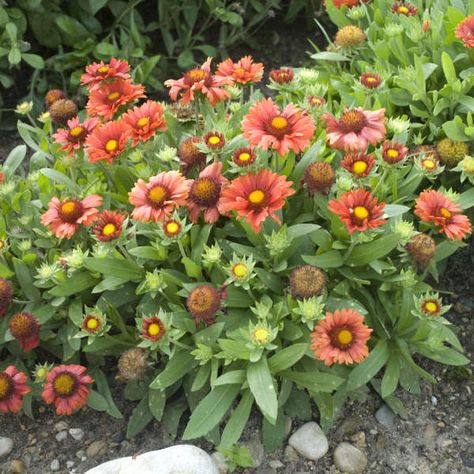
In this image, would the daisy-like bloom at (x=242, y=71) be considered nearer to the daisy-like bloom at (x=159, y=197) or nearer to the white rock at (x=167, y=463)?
the daisy-like bloom at (x=159, y=197)

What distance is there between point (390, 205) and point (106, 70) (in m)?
1.06

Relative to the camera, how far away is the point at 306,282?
2.00 m

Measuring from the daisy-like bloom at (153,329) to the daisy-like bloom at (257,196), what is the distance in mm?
380

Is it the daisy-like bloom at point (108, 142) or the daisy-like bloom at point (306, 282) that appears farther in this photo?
the daisy-like bloom at point (108, 142)

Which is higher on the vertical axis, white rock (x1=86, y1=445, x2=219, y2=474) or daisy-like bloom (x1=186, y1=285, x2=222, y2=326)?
daisy-like bloom (x1=186, y1=285, x2=222, y2=326)

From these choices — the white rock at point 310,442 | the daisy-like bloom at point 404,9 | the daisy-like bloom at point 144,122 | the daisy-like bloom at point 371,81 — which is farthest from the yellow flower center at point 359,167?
the daisy-like bloom at point 404,9

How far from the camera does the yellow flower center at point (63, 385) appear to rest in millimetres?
2162

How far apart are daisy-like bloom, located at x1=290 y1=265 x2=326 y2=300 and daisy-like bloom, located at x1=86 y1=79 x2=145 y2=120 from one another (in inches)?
34.4

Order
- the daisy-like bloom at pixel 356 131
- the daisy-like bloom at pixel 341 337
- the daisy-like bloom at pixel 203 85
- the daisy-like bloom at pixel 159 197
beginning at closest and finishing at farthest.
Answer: the daisy-like bloom at pixel 341 337, the daisy-like bloom at pixel 159 197, the daisy-like bloom at pixel 356 131, the daisy-like bloom at pixel 203 85

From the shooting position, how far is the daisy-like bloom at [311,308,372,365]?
1.89 meters

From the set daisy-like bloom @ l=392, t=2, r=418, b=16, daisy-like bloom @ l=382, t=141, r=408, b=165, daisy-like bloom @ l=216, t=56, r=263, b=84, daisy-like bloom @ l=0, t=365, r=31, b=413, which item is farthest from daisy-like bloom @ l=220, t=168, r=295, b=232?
daisy-like bloom @ l=392, t=2, r=418, b=16

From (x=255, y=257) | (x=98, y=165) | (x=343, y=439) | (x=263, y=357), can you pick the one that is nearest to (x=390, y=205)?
(x=255, y=257)

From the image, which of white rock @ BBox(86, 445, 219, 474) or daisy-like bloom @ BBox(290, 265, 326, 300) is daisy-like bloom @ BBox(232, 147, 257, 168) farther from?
white rock @ BBox(86, 445, 219, 474)

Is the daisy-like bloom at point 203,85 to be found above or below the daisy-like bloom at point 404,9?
above
